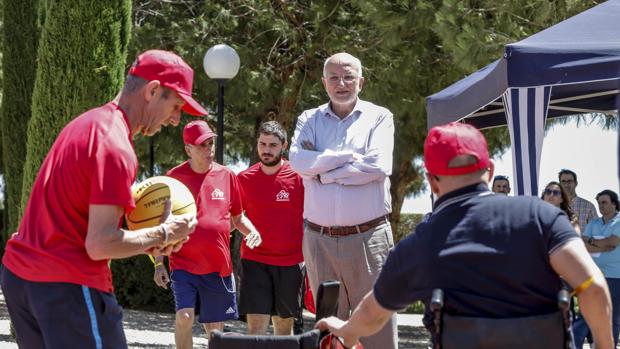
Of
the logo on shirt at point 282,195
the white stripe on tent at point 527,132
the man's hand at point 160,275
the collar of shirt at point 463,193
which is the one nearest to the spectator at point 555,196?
the white stripe on tent at point 527,132

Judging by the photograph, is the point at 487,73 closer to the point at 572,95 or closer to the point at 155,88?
the point at 572,95

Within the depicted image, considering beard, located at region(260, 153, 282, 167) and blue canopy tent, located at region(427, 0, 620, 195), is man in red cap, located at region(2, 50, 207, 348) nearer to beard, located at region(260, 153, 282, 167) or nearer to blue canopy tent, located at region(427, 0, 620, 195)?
blue canopy tent, located at region(427, 0, 620, 195)

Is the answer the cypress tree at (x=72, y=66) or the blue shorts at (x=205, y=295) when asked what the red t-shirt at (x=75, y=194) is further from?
the cypress tree at (x=72, y=66)

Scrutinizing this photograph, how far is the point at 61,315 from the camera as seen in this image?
3.94 meters

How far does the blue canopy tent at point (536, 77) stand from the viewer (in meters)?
7.25

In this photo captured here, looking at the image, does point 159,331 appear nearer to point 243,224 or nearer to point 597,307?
point 243,224

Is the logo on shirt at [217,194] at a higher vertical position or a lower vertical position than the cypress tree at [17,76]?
lower

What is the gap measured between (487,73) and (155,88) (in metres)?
4.73

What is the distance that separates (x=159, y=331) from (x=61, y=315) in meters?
9.88

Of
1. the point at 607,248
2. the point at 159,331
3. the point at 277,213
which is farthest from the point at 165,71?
the point at 159,331

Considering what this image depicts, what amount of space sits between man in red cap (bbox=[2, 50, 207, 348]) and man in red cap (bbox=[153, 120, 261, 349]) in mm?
4173

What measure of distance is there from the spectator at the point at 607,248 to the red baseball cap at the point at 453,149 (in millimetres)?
6672

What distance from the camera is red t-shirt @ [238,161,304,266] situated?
8906mm

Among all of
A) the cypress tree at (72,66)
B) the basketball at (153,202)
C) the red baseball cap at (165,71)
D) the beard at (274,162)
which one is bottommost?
the basketball at (153,202)
